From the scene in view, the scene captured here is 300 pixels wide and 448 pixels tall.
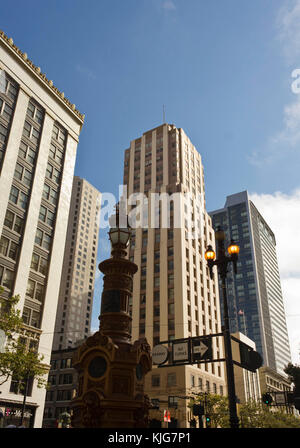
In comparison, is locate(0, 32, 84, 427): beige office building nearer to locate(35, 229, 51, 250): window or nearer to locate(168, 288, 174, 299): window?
locate(35, 229, 51, 250): window

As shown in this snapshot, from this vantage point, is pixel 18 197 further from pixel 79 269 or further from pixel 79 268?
pixel 79 268

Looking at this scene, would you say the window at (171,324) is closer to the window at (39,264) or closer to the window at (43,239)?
the window at (39,264)

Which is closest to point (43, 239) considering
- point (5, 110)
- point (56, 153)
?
point (56, 153)

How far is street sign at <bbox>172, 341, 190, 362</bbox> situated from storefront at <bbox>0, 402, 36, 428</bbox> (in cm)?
2795

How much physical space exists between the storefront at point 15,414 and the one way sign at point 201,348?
28657 millimetres

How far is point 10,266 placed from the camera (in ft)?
136

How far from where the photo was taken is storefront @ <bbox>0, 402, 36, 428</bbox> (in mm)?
36562

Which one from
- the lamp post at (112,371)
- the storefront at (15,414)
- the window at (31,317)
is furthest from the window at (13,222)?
the lamp post at (112,371)

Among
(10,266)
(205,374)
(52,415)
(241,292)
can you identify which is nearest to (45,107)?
(10,266)

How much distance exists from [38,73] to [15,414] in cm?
4408

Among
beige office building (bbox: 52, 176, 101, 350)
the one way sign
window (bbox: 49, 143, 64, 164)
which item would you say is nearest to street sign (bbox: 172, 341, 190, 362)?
the one way sign

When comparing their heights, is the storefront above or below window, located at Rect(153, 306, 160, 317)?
below

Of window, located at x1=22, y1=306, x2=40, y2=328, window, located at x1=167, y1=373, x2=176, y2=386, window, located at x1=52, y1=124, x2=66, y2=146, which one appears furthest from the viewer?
window, located at x1=167, y1=373, x2=176, y2=386

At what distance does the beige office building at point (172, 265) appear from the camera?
61.1 m
